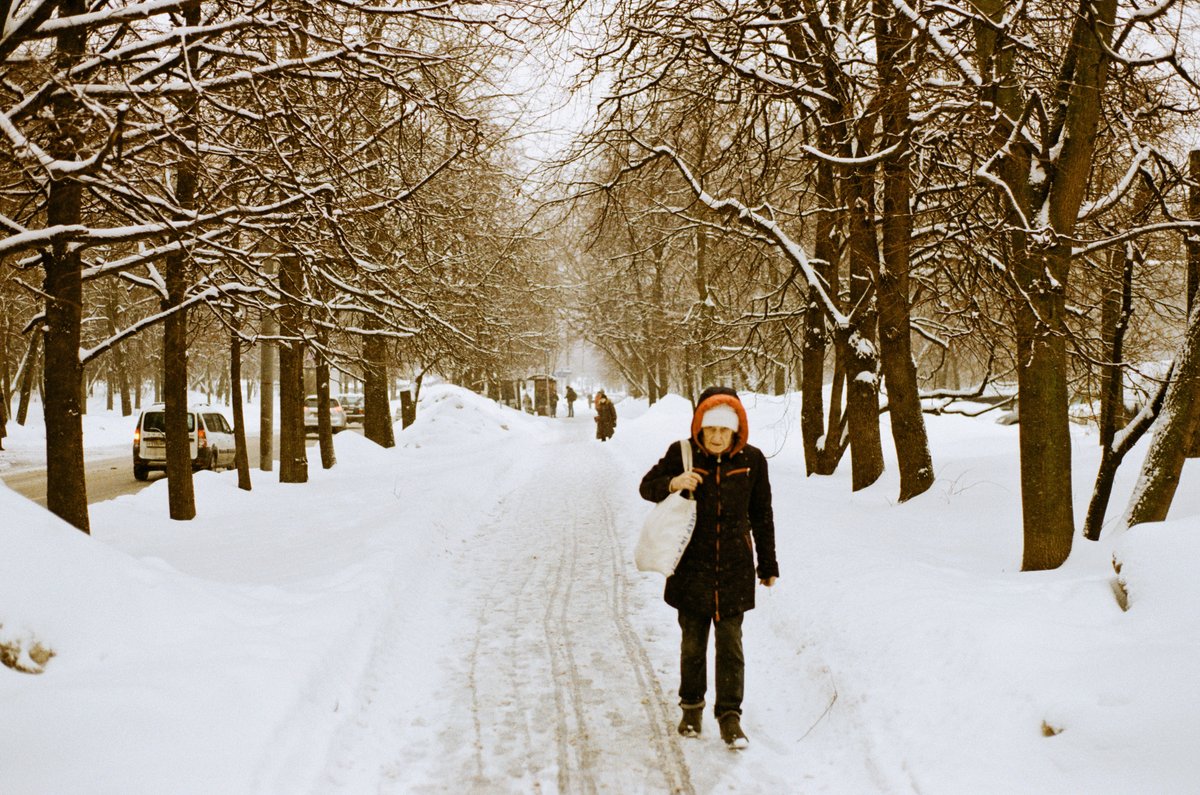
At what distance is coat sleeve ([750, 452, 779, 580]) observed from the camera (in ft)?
14.3

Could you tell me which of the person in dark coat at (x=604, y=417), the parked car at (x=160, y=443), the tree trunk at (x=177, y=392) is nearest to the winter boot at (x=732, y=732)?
the tree trunk at (x=177, y=392)

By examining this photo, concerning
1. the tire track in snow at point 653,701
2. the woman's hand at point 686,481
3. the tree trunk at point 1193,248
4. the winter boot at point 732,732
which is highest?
the tree trunk at point 1193,248

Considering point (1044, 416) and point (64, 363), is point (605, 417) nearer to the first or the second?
point (64, 363)

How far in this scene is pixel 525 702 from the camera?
4.69m

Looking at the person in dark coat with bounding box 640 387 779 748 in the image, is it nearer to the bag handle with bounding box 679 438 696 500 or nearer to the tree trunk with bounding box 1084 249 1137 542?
the bag handle with bounding box 679 438 696 500

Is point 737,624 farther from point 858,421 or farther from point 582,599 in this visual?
point 858,421

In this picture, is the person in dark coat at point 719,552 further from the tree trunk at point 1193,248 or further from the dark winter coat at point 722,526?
the tree trunk at point 1193,248

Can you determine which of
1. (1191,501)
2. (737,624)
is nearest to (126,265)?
(737,624)

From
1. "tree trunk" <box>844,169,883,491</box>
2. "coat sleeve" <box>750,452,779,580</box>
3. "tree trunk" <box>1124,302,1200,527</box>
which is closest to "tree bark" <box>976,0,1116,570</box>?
"tree trunk" <box>1124,302,1200,527</box>

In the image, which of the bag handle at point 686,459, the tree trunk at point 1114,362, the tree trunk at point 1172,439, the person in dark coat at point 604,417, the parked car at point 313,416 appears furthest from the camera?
the parked car at point 313,416

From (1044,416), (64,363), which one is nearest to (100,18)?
(64,363)

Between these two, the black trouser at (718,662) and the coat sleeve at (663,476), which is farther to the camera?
the coat sleeve at (663,476)

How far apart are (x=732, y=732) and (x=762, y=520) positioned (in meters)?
1.11

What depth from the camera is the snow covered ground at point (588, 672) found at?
340 cm
